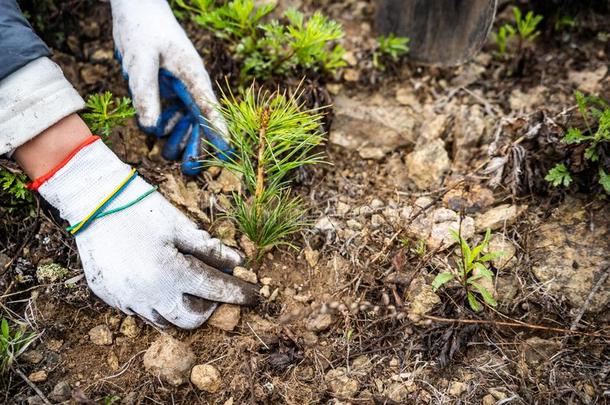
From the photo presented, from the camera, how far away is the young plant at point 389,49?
8.96ft

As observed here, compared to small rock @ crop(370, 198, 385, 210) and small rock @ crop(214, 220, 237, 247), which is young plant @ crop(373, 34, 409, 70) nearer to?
small rock @ crop(370, 198, 385, 210)

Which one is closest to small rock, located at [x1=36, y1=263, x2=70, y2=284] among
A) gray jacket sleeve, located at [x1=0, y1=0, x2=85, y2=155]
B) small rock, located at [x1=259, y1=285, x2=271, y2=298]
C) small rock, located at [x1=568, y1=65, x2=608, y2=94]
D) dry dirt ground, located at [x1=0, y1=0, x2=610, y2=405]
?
dry dirt ground, located at [x1=0, y1=0, x2=610, y2=405]

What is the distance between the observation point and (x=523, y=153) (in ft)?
7.32

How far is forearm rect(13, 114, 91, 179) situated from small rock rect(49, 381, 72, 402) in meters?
0.85

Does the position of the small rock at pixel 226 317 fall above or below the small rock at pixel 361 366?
above

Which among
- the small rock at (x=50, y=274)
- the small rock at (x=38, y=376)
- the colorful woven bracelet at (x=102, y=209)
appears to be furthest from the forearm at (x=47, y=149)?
the small rock at (x=38, y=376)

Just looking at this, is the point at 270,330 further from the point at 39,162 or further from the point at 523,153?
the point at 523,153

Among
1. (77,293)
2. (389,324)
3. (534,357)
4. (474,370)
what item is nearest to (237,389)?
(389,324)

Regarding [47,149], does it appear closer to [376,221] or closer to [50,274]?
[50,274]

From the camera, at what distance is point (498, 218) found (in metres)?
2.16

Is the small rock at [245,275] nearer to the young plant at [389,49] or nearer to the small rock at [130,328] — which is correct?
the small rock at [130,328]

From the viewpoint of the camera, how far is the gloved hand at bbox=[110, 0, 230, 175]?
224 centimetres

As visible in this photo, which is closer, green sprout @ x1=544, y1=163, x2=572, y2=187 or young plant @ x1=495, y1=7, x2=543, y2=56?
green sprout @ x1=544, y1=163, x2=572, y2=187

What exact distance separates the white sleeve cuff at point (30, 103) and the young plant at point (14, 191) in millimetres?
125
